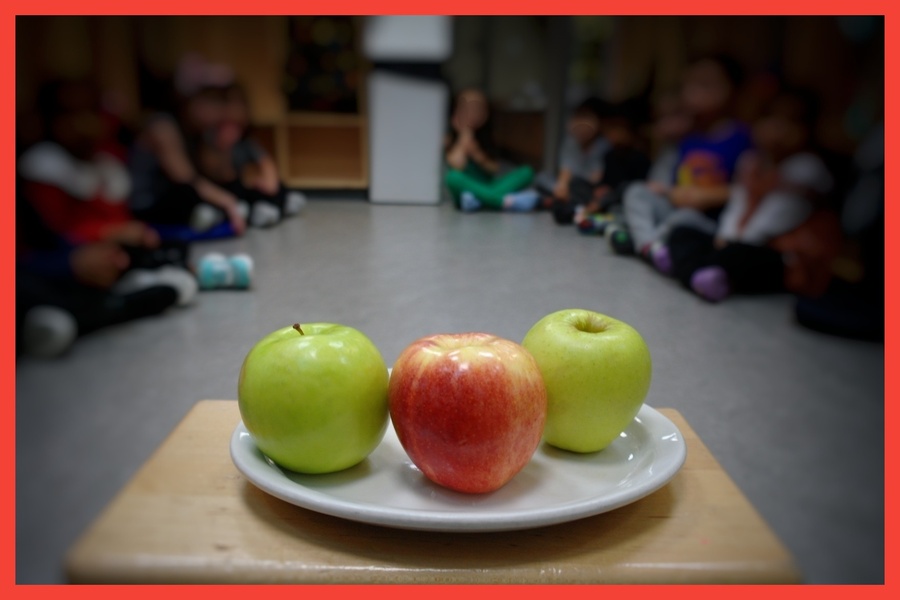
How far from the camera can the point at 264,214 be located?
1052 mm

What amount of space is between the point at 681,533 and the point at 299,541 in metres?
0.14

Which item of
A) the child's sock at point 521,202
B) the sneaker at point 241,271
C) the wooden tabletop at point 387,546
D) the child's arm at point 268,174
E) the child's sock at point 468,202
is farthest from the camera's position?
the child's sock at point 521,202

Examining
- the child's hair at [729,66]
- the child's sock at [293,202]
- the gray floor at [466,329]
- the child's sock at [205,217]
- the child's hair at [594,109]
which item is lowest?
the gray floor at [466,329]

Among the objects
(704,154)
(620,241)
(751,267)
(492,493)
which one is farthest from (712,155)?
(492,493)

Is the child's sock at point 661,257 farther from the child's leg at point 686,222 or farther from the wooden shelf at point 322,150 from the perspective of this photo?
the wooden shelf at point 322,150

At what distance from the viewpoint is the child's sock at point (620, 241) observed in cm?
108

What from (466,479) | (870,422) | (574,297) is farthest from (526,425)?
(574,297)

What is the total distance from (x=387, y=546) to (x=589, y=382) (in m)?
0.11

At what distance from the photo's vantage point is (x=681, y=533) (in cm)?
25

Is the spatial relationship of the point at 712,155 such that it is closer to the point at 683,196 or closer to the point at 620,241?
the point at 683,196

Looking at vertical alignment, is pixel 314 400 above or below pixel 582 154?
below

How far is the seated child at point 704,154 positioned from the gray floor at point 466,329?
0.45ft

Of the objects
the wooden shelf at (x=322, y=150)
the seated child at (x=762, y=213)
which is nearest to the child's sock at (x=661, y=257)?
the seated child at (x=762, y=213)

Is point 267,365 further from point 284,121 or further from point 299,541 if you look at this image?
point 284,121
